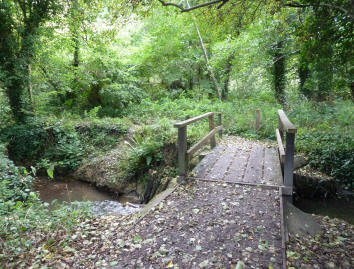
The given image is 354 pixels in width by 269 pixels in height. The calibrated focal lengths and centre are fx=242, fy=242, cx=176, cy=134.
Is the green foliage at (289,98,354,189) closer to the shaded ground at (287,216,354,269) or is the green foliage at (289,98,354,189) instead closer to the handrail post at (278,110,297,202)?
the shaded ground at (287,216,354,269)

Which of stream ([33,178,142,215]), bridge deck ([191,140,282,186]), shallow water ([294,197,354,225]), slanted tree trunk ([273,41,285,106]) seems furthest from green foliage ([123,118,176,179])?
slanted tree trunk ([273,41,285,106])

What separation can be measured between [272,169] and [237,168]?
2.40 feet

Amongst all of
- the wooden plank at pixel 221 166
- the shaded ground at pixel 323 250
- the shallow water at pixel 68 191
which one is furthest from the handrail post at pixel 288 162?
the shallow water at pixel 68 191

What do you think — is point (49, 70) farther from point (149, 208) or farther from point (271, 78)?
point (271, 78)

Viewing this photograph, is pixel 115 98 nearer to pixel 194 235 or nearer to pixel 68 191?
pixel 68 191

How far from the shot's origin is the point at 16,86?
9562 millimetres

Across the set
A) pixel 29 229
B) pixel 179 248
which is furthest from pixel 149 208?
pixel 29 229

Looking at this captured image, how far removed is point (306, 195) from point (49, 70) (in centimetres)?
1082

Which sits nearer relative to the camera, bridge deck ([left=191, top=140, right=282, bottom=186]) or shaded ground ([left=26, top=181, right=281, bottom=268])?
shaded ground ([left=26, top=181, right=281, bottom=268])

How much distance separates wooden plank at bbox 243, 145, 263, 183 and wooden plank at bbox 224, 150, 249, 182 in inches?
4.0

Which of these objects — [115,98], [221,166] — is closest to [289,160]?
[221,166]

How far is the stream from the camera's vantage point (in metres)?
6.29

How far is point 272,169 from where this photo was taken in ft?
17.1

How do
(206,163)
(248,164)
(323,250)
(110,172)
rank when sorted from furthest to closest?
(110,172)
(206,163)
(248,164)
(323,250)
